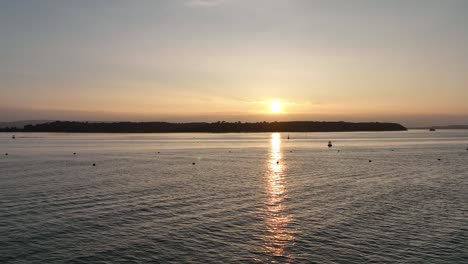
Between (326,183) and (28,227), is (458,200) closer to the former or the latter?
(326,183)

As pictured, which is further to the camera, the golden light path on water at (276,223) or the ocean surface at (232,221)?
the golden light path on water at (276,223)

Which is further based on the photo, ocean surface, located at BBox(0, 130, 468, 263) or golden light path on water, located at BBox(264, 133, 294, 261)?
golden light path on water, located at BBox(264, 133, 294, 261)

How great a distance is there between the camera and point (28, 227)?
94.3ft

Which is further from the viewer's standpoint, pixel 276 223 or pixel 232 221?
pixel 232 221

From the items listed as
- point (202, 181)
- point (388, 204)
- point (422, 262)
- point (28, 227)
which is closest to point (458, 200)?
point (388, 204)

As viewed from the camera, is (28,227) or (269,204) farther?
(269,204)

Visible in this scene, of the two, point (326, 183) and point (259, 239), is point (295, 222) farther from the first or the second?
point (326, 183)

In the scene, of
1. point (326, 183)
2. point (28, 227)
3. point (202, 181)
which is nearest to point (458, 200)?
point (326, 183)

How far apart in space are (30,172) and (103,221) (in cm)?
3942

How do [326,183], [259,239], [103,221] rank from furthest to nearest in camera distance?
[326,183] → [103,221] → [259,239]

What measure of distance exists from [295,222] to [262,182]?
2386 centimetres

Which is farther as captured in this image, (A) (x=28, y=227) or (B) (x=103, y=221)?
(B) (x=103, y=221)

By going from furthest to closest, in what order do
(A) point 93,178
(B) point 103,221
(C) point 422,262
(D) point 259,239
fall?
(A) point 93,178 → (B) point 103,221 → (D) point 259,239 → (C) point 422,262

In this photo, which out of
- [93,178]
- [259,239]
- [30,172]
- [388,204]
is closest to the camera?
[259,239]
